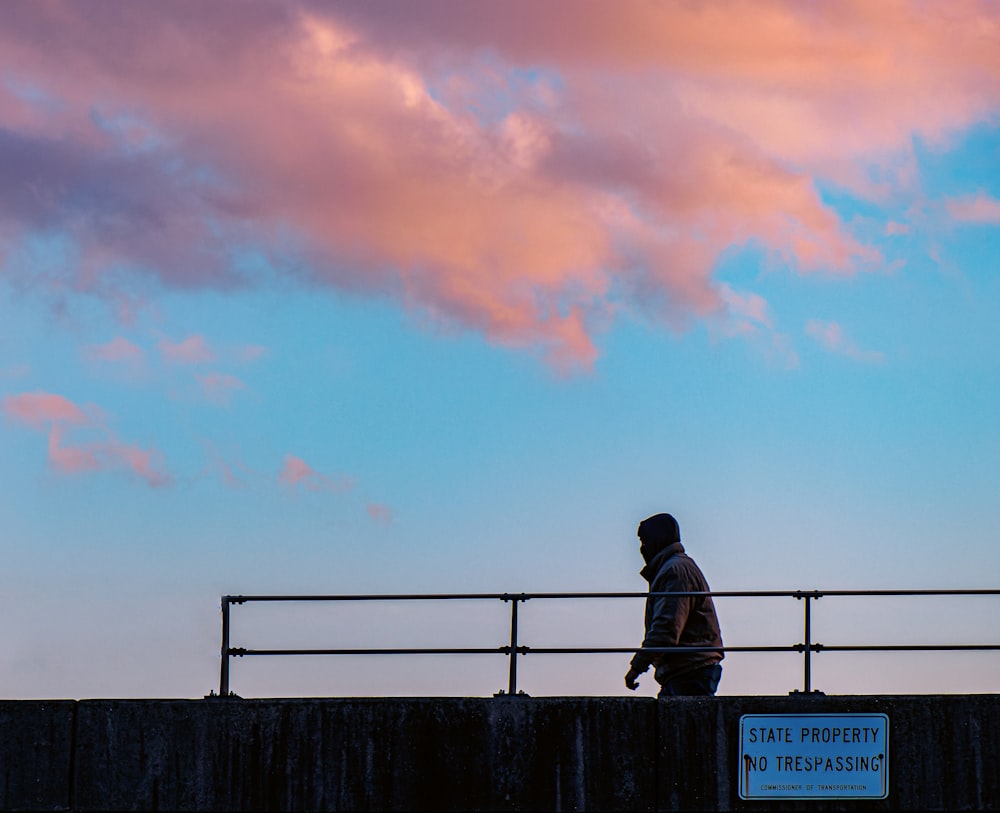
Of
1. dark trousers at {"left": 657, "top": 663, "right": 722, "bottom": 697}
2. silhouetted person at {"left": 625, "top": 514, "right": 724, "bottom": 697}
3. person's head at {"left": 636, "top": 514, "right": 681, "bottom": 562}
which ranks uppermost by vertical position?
person's head at {"left": 636, "top": 514, "right": 681, "bottom": 562}

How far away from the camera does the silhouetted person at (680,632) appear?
12383mm

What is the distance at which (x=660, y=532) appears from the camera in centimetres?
1280

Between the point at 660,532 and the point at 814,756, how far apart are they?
73.4 inches

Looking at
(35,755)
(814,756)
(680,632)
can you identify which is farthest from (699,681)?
(35,755)

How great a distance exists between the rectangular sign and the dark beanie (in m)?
1.38

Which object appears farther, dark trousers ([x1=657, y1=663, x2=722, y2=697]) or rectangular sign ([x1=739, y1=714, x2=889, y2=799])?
dark trousers ([x1=657, y1=663, x2=722, y2=697])

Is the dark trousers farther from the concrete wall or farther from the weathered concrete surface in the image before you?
the weathered concrete surface

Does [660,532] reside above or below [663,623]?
above

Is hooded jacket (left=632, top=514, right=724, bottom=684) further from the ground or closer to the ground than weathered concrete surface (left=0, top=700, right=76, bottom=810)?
further from the ground

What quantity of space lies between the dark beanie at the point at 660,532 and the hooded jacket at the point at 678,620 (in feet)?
0.27

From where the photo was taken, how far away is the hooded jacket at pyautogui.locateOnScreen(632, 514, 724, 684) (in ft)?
40.6

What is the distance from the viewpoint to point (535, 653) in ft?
39.8

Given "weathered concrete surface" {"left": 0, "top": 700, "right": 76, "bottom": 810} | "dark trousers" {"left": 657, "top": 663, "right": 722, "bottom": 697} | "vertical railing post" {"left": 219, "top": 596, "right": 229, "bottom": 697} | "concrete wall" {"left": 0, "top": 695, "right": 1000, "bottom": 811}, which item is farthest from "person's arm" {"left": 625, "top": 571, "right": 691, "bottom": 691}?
"weathered concrete surface" {"left": 0, "top": 700, "right": 76, "bottom": 810}

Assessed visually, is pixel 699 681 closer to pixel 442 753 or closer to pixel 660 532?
pixel 660 532
